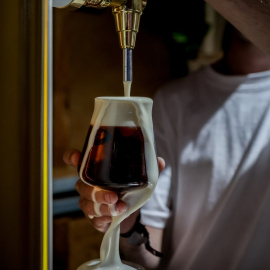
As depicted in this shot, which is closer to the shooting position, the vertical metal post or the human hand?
the vertical metal post

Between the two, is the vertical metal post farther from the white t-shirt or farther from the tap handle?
the white t-shirt

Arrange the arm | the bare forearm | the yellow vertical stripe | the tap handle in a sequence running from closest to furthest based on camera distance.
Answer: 1. the yellow vertical stripe
2. the tap handle
3. the bare forearm
4. the arm

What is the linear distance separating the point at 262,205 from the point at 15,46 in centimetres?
97

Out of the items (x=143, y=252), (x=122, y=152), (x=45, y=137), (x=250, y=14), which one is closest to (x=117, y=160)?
(x=122, y=152)

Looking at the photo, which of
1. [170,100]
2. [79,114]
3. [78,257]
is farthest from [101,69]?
[78,257]

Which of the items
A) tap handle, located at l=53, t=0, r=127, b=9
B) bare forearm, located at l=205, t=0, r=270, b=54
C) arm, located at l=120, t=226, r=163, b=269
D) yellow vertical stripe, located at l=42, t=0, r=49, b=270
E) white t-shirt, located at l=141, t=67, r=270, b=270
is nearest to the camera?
yellow vertical stripe, located at l=42, t=0, r=49, b=270

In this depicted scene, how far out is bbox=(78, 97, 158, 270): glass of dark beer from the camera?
481mm

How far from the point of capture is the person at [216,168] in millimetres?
1165

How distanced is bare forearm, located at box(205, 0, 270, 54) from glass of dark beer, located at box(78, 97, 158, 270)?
0.28m

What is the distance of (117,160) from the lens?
483mm

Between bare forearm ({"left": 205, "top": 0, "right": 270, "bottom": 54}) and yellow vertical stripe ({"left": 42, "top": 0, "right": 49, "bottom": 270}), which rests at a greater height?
bare forearm ({"left": 205, "top": 0, "right": 270, "bottom": 54})

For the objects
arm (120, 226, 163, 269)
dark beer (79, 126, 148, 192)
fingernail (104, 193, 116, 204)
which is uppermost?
dark beer (79, 126, 148, 192)

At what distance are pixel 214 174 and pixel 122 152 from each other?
794mm

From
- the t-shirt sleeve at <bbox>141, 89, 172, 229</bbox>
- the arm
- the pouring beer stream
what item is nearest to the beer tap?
the pouring beer stream
